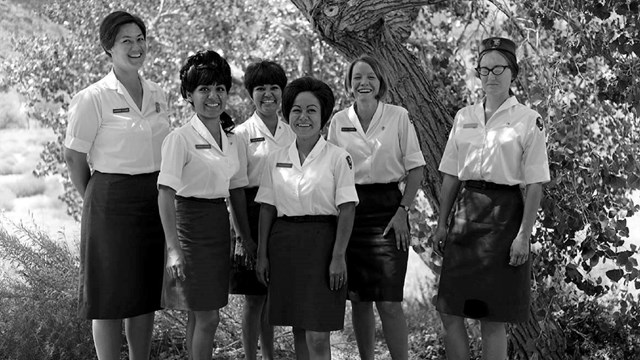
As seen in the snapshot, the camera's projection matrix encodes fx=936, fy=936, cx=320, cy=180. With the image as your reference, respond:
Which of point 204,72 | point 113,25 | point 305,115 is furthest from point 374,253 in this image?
point 113,25

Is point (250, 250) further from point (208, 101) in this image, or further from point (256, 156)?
point (208, 101)

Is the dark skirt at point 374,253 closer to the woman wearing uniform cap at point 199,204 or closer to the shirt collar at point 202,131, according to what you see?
the woman wearing uniform cap at point 199,204

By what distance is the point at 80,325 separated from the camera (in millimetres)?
5652

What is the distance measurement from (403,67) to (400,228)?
1.19 metres

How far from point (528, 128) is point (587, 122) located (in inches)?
66.2

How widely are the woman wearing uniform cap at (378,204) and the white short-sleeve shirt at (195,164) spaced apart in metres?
0.64

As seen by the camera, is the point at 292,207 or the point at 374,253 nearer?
the point at 292,207

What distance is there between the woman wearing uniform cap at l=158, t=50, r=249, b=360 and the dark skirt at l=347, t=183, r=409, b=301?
0.62m

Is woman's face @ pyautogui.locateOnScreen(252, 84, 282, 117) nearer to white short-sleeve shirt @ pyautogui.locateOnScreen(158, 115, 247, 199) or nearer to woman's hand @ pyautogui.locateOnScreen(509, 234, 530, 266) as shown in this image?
white short-sleeve shirt @ pyautogui.locateOnScreen(158, 115, 247, 199)

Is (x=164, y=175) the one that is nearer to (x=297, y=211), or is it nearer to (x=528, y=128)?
(x=297, y=211)

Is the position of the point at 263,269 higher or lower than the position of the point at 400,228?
lower

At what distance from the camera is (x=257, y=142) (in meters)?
4.60

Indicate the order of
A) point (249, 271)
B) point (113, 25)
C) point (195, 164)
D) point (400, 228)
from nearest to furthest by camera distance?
point (195, 164) → point (113, 25) → point (400, 228) → point (249, 271)

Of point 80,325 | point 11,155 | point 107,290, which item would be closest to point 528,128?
point 107,290
